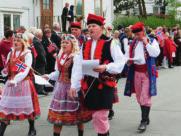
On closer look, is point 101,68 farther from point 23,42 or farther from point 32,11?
point 32,11

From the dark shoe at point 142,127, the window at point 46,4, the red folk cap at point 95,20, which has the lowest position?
the dark shoe at point 142,127

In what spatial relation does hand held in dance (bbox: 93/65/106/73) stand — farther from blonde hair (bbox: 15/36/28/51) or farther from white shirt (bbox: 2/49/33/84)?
blonde hair (bbox: 15/36/28/51)

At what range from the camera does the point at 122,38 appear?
46.4ft

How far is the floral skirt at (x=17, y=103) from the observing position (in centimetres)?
661

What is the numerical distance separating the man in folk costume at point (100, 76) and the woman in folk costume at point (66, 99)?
0.37m

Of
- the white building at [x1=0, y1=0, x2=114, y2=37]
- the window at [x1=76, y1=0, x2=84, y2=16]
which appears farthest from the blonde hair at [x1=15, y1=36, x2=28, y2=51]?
the window at [x1=76, y1=0, x2=84, y2=16]

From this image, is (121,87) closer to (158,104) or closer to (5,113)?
(158,104)

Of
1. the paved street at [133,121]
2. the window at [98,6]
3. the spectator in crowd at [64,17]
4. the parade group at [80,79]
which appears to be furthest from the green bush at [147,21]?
the parade group at [80,79]

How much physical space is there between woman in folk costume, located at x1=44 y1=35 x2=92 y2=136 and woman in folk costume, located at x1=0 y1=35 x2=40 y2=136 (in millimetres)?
463

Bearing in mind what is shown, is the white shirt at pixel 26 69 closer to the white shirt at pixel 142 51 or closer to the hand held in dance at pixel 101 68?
the hand held in dance at pixel 101 68

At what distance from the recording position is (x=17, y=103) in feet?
21.7

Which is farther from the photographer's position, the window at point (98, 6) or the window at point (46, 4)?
the window at point (98, 6)

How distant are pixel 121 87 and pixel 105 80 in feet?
24.3

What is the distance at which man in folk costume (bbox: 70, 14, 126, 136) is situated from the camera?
219 inches
